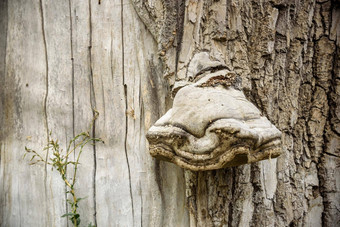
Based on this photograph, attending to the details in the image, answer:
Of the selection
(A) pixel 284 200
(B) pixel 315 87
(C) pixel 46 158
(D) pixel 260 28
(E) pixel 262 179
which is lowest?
(A) pixel 284 200

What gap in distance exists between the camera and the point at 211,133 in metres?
1.03

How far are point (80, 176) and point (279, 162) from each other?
1179mm

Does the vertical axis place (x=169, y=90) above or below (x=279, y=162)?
above

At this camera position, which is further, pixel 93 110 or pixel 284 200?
pixel 93 110

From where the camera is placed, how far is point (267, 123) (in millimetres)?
1121

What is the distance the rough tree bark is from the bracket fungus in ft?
1.03

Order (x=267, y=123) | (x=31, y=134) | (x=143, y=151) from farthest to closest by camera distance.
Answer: (x=31, y=134)
(x=143, y=151)
(x=267, y=123)

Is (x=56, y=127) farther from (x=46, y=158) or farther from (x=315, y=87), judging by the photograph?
(x=315, y=87)

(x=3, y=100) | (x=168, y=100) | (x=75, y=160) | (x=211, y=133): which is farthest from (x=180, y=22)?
(x=3, y=100)

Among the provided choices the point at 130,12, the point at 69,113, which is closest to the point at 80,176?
the point at 69,113

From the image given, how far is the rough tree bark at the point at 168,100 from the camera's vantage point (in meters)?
1.41

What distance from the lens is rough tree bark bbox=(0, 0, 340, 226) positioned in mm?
1407

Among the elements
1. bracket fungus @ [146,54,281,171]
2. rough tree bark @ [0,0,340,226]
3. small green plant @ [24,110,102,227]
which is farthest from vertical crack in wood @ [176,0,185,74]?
small green plant @ [24,110,102,227]

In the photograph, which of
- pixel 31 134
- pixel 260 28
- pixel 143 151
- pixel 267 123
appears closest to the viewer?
pixel 267 123
